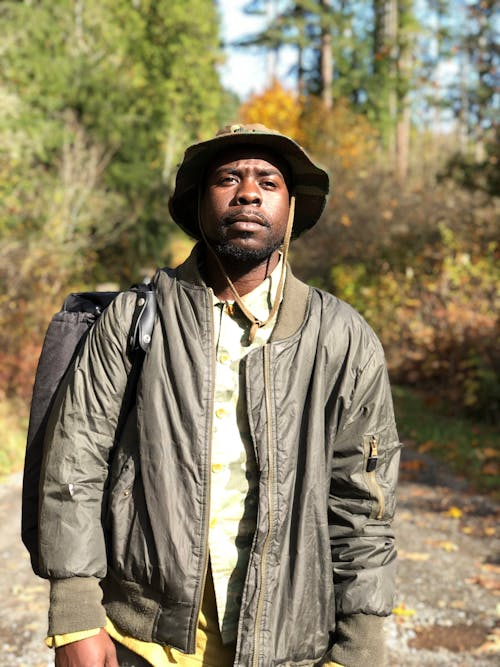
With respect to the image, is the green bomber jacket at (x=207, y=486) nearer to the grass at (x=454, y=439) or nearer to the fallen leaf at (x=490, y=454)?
the grass at (x=454, y=439)

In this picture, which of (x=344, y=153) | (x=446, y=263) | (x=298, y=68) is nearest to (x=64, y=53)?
(x=344, y=153)

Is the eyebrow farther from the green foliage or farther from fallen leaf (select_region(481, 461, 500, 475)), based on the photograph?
the green foliage

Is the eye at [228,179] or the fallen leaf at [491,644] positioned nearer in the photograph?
the eye at [228,179]

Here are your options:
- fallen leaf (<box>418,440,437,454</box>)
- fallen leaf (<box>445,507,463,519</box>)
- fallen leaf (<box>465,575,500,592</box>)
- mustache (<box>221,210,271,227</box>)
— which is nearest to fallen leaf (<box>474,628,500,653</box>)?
fallen leaf (<box>465,575,500,592</box>)

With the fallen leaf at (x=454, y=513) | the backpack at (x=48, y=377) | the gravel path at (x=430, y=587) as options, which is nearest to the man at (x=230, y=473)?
the backpack at (x=48, y=377)

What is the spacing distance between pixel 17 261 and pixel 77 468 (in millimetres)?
8297

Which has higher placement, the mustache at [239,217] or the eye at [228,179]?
the eye at [228,179]

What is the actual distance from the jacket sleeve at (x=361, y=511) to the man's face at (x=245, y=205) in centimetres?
39

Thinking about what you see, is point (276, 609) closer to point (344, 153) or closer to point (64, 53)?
point (64, 53)

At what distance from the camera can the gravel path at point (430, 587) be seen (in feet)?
13.9

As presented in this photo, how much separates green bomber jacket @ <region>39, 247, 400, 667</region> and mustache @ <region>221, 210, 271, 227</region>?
182 mm

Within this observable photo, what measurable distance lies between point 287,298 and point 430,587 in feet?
12.1

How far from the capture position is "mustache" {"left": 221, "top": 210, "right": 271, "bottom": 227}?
205 cm

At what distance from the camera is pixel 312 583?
79.7 inches
